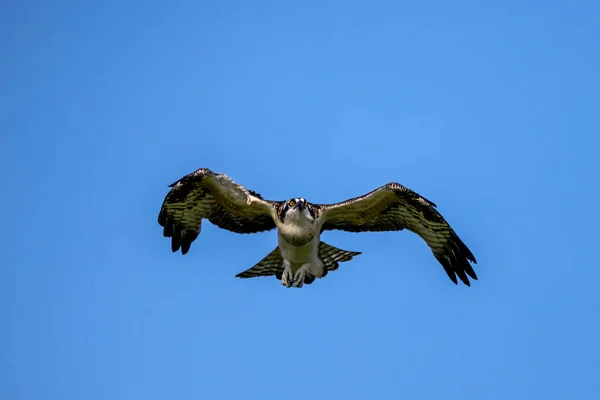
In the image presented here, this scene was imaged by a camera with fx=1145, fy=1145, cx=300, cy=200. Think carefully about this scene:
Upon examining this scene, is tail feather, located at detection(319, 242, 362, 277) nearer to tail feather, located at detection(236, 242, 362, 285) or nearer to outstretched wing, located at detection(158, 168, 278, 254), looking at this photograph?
tail feather, located at detection(236, 242, 362, 285)

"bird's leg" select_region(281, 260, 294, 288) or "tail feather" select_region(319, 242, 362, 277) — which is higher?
"tail feather" select_region(319, 242, 362, 277)

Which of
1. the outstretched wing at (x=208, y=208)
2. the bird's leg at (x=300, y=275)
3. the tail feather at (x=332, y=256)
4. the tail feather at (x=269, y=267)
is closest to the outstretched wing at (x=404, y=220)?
the tail feather at (x=332, y=256)

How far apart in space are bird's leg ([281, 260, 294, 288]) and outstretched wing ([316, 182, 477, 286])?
3.18 ft

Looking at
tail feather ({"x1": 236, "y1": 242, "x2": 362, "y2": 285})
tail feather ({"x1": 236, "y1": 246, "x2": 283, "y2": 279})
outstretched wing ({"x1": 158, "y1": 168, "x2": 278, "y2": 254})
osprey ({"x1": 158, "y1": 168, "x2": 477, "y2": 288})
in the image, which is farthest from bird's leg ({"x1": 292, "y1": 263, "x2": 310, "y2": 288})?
outstretched wing ({"x1": 158, "y1": 168, "x2": 278, "y2": 254})

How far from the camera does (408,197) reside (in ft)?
66.3

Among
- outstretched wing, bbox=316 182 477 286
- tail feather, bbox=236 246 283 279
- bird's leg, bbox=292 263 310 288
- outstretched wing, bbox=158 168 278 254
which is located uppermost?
outstretched wing, bbox=158 168 278 254

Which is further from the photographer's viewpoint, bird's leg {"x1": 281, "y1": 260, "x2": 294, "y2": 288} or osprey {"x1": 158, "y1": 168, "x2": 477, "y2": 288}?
bird's leg {"x1": 281, "y1": 260, "x2": 294, "y2": 288}

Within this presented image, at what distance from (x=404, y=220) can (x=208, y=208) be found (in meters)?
3.61

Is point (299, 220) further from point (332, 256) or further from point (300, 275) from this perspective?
point (332, 256)

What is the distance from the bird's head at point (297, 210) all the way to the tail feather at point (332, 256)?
1.01m

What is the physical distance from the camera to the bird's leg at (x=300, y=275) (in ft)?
68.0

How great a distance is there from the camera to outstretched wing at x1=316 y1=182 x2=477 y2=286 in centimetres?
2036

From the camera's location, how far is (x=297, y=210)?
20062 mm

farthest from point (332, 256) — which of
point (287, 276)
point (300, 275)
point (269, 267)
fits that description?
point (269, 267)
